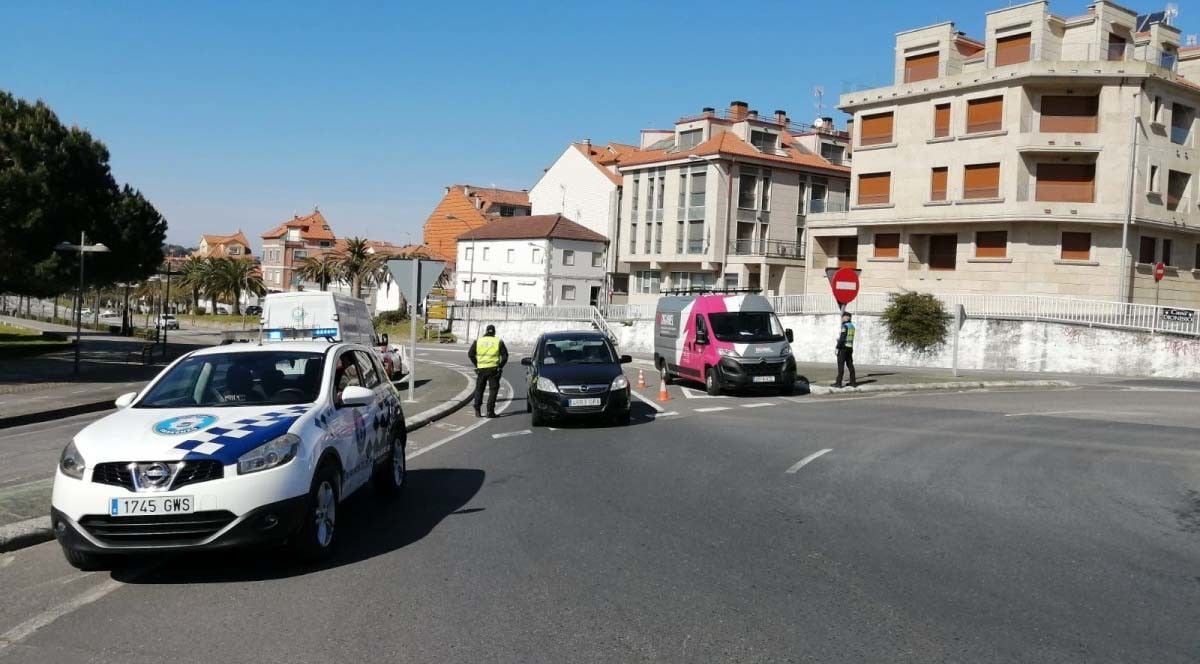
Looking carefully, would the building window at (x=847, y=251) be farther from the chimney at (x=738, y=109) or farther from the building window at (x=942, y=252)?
the chimney at (x=738, y=109)

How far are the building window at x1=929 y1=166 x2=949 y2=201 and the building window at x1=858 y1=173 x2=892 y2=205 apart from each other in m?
2.05

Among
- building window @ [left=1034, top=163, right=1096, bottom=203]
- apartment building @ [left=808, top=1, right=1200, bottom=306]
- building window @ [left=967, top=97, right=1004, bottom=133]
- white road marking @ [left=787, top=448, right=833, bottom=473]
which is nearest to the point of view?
white road marking @ [left=787, top=448, right=833, bottom=473]

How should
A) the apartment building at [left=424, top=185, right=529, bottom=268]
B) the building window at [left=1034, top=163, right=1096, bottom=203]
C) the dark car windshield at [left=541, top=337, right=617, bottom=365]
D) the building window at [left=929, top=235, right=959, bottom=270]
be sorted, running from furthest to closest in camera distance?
the apartment building at [left=424, top=185, right=529, bottom=268] < the building window at [left=929, top=235, right=959, bottom=270] < the building window at [left=1034, top=163, right=1096, bottom=203] < the dark car windshield at [left=541, top=337, right=617, bottom=365]

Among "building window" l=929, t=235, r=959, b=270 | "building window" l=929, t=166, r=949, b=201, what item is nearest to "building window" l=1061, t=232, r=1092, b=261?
"building window" l=929, t=235, r=959, b=270

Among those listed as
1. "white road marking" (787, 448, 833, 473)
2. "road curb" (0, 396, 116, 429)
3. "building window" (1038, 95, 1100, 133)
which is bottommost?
"road curb" (0, 396, 116, 429)

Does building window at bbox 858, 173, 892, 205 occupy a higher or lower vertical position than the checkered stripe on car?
higher

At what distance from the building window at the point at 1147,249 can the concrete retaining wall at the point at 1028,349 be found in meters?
12.3

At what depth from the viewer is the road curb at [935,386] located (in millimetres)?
23031

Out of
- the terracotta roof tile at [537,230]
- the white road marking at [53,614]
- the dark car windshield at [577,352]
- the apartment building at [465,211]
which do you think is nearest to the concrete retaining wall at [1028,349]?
the dark car windshield at [577,352]

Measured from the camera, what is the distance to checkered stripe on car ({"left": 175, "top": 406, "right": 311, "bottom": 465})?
6242mm

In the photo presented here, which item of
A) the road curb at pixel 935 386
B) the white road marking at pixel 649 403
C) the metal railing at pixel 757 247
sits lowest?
the white road marking at pixel 649 403

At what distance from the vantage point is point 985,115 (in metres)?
39.9

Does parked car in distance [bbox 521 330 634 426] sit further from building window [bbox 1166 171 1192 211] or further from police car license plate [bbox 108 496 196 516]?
building window [bbox 1166 171 1192 211]

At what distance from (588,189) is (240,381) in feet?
221
